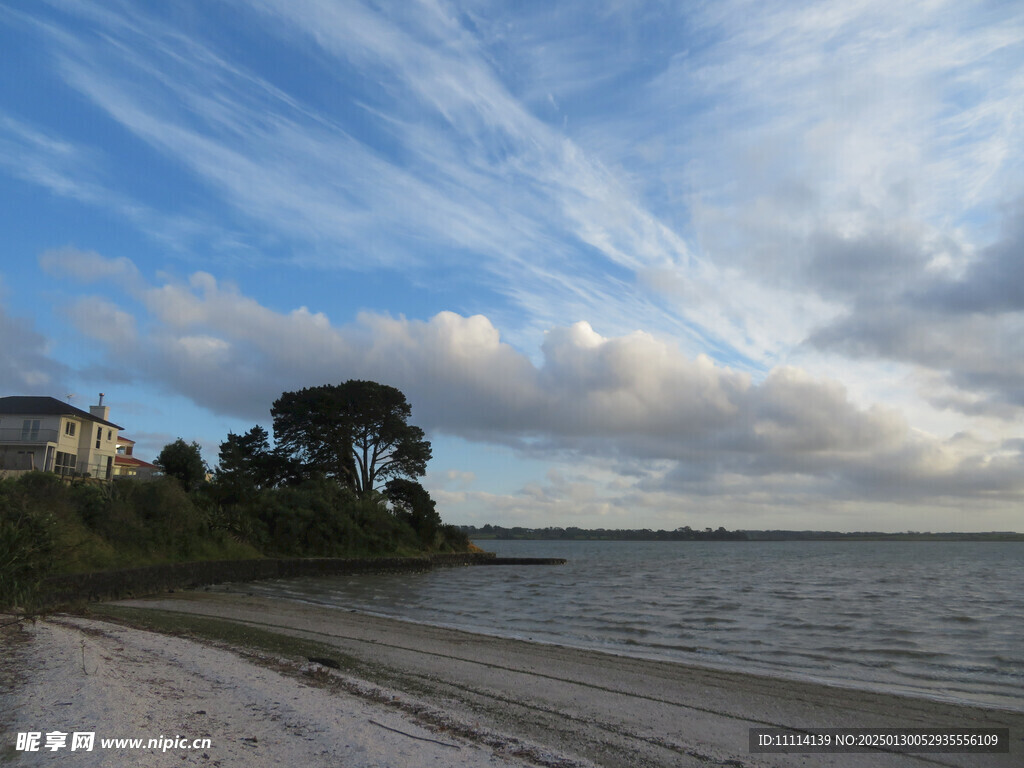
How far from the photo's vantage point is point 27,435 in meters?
42.4

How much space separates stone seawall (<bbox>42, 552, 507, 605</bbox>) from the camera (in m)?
18.7

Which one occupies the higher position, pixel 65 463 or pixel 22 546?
pixel 65 463

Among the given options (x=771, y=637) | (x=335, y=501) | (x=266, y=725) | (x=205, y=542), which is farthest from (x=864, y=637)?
(x=335, y=501)

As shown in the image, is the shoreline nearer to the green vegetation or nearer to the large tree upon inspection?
the green vegetation

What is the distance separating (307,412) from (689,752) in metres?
48.6

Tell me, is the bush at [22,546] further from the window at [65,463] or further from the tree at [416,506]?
the tree at [416,506]

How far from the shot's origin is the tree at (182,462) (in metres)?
37.9

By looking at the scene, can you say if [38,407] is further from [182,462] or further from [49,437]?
[182,462]

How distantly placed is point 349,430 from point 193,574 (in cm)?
2622

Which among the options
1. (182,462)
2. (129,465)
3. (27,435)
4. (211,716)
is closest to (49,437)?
(27,435)

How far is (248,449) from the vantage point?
5406cm

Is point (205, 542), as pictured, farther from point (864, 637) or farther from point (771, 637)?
point (864, 637)

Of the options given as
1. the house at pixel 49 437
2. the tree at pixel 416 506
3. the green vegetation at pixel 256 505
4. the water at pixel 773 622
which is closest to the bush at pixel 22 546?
the green vegetation at pixel 256 505

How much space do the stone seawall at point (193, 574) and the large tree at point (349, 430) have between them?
7593mm
